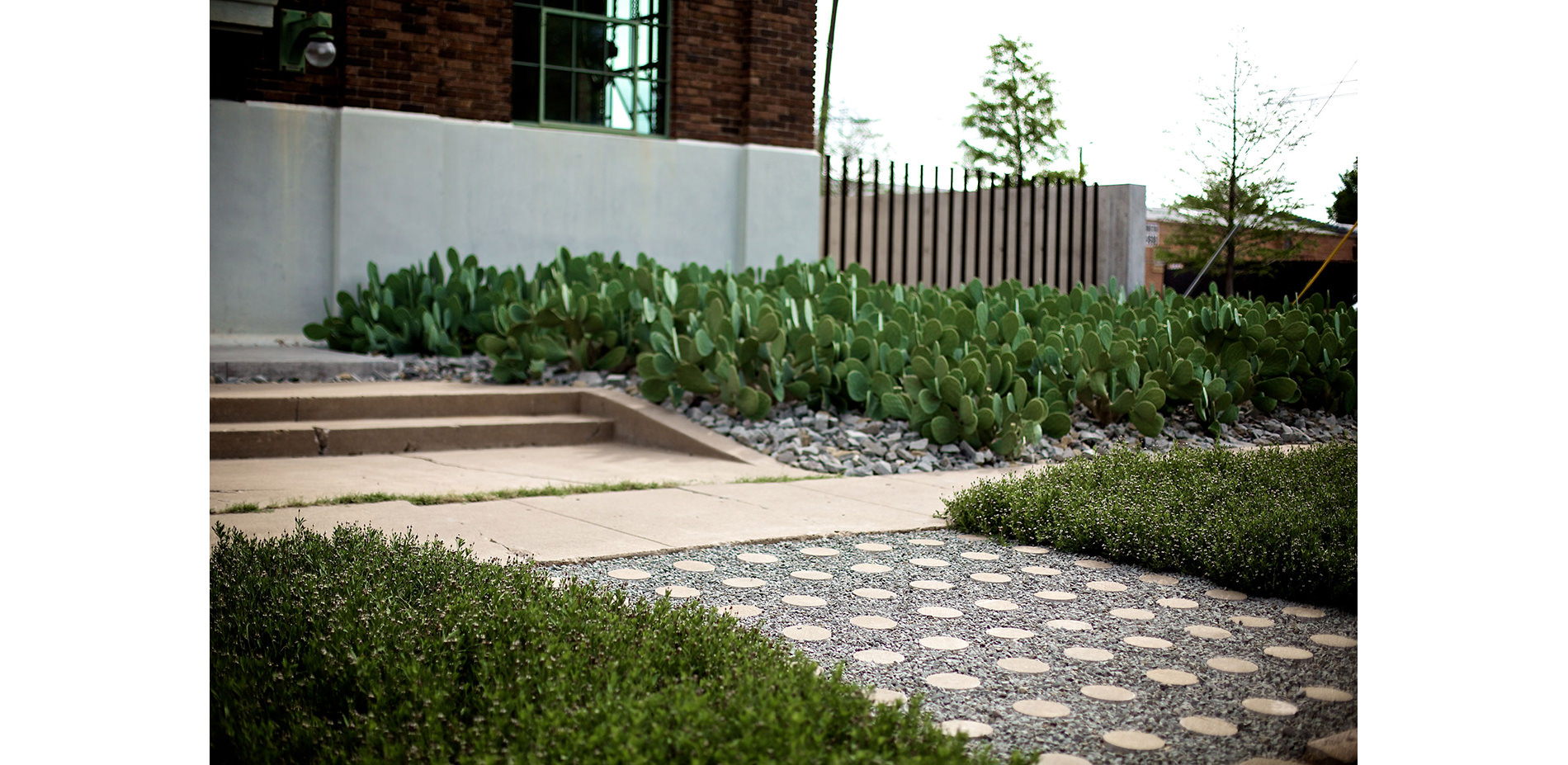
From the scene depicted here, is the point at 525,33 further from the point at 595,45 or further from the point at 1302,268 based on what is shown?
the point at 1302,268

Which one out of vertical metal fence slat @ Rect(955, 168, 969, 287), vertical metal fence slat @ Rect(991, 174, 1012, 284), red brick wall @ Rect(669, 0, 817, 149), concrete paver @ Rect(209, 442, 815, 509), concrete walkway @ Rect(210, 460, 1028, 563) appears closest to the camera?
concrete walkway @ Rect(210, 460, 1028, 563)

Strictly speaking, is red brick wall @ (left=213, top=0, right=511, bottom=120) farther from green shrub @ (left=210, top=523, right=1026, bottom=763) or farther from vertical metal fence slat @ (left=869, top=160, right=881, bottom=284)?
green shrub @ (left=210, top=523, right=1026, bottom=763)

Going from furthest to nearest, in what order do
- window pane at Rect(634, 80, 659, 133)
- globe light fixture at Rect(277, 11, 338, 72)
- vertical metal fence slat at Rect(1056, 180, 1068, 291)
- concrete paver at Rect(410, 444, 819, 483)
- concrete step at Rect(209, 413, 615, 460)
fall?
vertical metal fence slat at Rect(1056, 180, 1068, 291)
window pane at Rect(634, 80, 659, 133)
globe light fixture at Rect(277, 11, 338, 72)
concrete step at Rect(209, 413, 615, 460)
concrete paver at Rect(410, 444, 819, 483)

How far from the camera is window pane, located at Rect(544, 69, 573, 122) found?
37.3ft

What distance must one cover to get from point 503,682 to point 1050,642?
4.74 feet

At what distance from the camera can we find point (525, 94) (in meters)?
11.3

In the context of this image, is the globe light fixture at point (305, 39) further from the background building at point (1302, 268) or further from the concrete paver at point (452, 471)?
the background building at point (1302, 268)

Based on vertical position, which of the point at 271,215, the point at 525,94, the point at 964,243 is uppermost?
the point at 525,94

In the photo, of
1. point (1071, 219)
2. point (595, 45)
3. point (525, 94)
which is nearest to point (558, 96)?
point (525, 94)

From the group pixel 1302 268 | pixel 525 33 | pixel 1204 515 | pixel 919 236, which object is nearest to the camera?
pixel 1204 515

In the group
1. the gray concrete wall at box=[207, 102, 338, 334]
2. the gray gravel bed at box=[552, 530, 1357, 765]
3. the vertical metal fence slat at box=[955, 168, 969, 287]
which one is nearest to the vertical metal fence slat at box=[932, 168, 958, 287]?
the vertical metal fence slat at box=[955, 168, 969, 287]

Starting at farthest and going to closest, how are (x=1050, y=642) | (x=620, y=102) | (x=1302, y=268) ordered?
(x=620, y=102), (x=1302, y=268), (x=1050, y=642)

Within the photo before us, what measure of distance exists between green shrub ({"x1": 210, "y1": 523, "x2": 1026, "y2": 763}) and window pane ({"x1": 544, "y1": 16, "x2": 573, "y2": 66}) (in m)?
8.86
